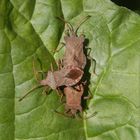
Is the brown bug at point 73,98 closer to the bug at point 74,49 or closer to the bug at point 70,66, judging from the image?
the bug at point 70,66

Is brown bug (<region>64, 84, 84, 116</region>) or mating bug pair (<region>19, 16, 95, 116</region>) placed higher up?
mating bug pair (<region>19, 16, 95, 116</region>)

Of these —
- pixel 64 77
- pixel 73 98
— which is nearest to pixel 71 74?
pixel 64 77

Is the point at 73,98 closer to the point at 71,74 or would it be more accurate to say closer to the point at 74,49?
the point at 71,74

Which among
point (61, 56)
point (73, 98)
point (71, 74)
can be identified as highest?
point (61, 56)

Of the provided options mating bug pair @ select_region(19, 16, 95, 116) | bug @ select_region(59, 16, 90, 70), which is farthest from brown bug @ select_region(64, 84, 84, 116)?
bug @ select_region(59, 16, 90, 70)

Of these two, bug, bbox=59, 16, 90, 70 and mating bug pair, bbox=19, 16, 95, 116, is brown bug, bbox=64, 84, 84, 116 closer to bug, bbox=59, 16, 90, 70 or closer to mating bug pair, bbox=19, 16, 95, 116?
mating bug pair, bbox=19, 16, 95, 116

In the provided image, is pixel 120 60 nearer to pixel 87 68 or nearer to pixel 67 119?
pixel 87 68
